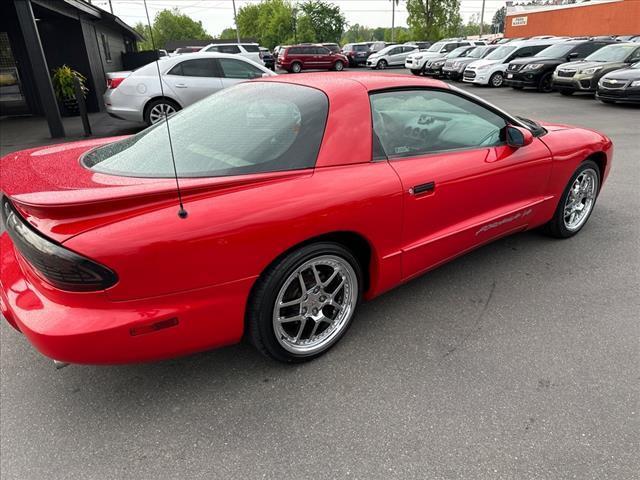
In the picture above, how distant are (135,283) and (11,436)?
0.97m

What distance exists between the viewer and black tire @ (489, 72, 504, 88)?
1697cm

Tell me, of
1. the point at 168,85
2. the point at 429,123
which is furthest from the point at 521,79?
the point at 429,123

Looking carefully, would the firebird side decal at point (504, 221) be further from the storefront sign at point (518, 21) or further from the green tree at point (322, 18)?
the green tree at point (322, 18)

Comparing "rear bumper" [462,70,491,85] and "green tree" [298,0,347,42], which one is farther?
"green tree" [298,0,347,42]

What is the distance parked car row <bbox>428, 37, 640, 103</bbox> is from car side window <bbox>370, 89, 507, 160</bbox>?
34.1ft

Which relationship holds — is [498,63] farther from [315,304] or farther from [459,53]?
[315,304]

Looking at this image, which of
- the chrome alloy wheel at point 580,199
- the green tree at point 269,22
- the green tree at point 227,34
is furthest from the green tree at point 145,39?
the green tree at point 227,34

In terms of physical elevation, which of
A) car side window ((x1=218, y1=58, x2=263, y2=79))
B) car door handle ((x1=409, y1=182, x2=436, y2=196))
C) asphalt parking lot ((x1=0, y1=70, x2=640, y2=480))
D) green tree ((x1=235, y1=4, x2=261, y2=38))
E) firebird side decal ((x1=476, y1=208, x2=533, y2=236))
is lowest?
asphalt parking lot ((x1=0, y1=70, x2=640, y2=480))

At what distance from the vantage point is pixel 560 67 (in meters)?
13.9

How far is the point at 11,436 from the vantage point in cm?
200

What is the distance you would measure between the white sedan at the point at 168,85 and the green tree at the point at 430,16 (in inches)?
1825

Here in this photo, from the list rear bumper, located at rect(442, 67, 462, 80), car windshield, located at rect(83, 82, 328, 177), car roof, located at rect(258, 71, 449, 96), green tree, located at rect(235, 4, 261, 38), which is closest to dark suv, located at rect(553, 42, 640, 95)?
rear bumper, located at rect(442, 67, 462, 80)

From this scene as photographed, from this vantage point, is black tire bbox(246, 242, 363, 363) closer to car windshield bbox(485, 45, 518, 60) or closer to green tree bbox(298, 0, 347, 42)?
car windshield bbox(485, 45, 518, 60)

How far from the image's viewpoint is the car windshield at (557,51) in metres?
15.4
